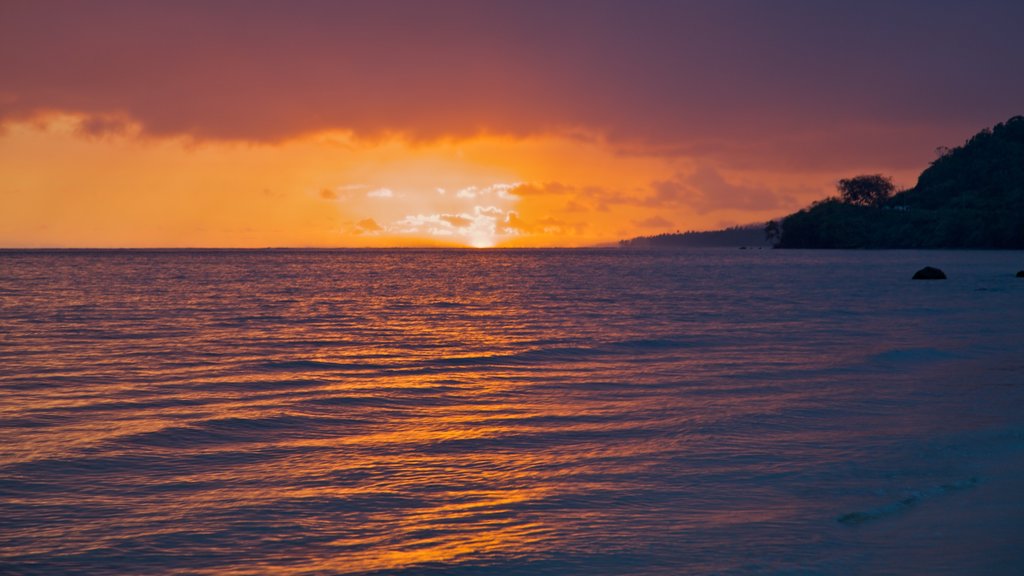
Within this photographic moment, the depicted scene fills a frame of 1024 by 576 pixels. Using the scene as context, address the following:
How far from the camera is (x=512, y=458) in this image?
1099 cm

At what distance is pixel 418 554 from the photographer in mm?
7516

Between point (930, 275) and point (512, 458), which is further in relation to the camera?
point (930, 275)

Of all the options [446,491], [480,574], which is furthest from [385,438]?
[480,574]

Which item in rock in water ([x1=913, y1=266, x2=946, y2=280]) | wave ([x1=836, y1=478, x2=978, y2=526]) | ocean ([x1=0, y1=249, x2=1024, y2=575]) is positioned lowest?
wave ([x1=836, y1=478, x2=978, y2=526])

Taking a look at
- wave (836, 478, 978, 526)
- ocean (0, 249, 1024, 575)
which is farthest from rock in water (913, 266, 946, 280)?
wave (836, 478, 978, 526)

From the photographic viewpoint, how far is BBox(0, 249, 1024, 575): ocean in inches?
300

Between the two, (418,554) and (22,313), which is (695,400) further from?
(22,313)

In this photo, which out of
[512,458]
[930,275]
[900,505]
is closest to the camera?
[900,505]

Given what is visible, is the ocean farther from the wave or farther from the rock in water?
the rock in water

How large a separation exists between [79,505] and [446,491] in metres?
4.01

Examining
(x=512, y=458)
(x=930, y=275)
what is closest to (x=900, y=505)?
(x=512, y=458)

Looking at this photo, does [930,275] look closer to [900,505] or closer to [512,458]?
[900,505]

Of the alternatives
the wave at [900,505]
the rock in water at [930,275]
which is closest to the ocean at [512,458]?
the wave at [900,505]

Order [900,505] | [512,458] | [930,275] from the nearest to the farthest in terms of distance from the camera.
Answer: [900,505] → [512,458] → [930,275]
